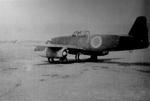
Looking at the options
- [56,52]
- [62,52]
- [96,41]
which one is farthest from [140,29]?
[56,52]

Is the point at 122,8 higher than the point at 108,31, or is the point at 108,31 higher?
the point at 122,8

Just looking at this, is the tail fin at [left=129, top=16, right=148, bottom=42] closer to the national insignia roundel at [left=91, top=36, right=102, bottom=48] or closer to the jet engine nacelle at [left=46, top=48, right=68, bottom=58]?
the national insignia roundel at [left=91, top=36, right=102, bottom=48]

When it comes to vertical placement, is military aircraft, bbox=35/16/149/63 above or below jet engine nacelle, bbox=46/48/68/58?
above

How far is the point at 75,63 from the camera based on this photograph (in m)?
9.89

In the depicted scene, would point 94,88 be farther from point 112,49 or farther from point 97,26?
point 97,26

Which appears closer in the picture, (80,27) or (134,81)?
(134,81)

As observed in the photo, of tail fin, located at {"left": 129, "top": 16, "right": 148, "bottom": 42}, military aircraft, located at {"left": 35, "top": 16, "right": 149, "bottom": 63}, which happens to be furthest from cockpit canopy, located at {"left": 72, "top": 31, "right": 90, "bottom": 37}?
tail fin, located at {"left": 129, "top": 16, "right": 148, "bottom": 42}

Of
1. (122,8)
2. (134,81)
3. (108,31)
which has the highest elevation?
(122,8)

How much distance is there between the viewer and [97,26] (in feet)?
34.8

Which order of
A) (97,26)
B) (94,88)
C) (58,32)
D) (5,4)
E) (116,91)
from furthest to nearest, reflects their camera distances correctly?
(58,32) → (97,26) → (5,4) → (94,88) → (116,91)

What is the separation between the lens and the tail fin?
891 cm

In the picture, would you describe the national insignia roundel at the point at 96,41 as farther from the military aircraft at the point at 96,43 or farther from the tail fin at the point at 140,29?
the tail fin at the point at 140,29

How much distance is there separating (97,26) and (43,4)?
393 cm

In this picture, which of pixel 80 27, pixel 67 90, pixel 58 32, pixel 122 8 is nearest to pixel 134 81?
pixel 67 90
